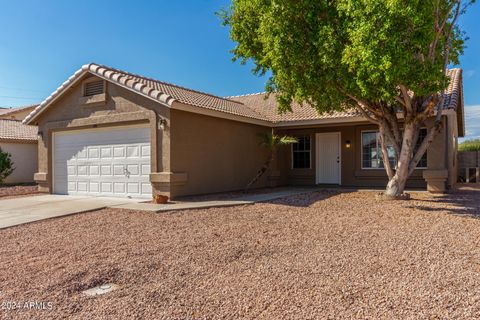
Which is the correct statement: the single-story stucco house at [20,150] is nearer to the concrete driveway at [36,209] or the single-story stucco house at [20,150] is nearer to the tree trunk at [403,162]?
the concrete driveway at [36,209]

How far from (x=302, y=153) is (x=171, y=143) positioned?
7.88 m

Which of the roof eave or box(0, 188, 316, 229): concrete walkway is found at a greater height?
the roof eave

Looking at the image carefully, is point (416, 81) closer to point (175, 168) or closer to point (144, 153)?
point (175, 168)

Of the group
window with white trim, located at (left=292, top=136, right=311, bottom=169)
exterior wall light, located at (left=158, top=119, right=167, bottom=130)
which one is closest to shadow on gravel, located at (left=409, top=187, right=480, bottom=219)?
window with white trim, located at (left=292, top=136, right=311, bottom=169)

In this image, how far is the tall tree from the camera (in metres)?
7.88

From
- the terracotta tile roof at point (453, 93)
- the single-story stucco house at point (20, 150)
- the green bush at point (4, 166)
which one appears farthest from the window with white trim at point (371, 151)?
the single-story stucco house at point (20, 150)

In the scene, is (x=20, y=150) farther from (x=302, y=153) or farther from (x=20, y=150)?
(x=302, y=153)

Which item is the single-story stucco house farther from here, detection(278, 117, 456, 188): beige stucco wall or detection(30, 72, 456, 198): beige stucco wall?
detection(278, 117, 456, 188): beige stucco wall

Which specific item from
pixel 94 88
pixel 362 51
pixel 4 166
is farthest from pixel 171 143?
pixel 4 166

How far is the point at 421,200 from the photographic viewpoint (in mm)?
11102

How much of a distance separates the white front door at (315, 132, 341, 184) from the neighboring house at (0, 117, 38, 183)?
17.1 metres

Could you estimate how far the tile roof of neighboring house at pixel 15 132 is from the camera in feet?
70.8

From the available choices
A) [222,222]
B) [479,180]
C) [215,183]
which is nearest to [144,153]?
[215,183]

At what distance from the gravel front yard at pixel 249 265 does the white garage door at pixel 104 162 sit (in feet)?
11.2
